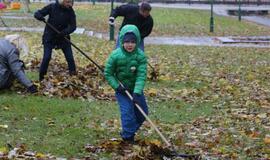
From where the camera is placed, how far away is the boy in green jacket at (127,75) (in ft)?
23.7

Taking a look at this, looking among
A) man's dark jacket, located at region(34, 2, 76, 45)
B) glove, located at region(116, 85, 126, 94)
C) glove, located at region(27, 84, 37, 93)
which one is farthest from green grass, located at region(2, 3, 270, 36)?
glove, located at region(116, 85, 126, 94)

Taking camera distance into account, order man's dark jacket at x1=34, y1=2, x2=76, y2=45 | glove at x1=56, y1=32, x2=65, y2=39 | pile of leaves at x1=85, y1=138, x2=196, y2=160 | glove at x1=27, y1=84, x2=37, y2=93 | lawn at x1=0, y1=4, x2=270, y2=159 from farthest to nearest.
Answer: man's dark jacket at x1=34, y1=2, x2=76, y2=45 → glove at x1=56, y1=32, x2=65, y2=39 → glove at x1=27, y1=84, x2=37, y2=93 → lawn at x1=0, y1=4, x2=270, y2=159 → pile of leaves at x1=85, y1=138, x2=196, y2=160

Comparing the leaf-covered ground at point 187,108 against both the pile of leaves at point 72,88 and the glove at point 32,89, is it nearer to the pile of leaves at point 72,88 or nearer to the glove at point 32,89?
the pile of leaves at point 72,88

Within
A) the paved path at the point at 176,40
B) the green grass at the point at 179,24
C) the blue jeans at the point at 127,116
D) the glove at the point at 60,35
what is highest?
the glove at the point at 60,35

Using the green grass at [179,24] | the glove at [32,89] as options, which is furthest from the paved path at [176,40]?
the glove at [32,89]

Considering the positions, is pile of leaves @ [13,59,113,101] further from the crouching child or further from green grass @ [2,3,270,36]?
green grass @ [2,3,270,36]

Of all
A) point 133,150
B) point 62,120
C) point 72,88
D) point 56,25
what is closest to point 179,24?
point 56,25

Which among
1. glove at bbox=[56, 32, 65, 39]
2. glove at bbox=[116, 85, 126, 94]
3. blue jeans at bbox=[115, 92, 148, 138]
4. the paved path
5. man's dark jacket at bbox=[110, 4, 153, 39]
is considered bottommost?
the paved path

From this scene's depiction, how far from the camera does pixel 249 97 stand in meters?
11.9

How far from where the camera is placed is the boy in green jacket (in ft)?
23.7

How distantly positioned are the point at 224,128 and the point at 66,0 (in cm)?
428

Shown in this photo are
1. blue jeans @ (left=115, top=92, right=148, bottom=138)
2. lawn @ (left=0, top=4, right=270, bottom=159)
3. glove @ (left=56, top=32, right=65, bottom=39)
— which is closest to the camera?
lawn @ (left=0, top=4, right=270, bottom=159)

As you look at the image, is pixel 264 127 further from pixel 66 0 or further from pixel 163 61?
pixel 163 61

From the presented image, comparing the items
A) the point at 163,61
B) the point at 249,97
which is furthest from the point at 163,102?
the point at 163,61
